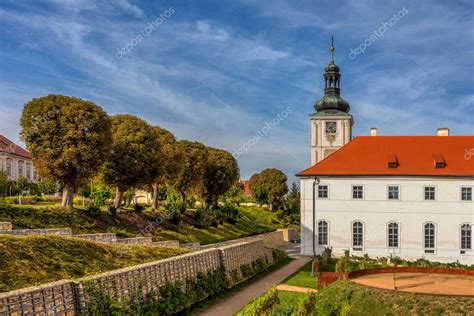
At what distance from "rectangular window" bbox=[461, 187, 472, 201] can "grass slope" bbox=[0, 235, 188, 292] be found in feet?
90.0

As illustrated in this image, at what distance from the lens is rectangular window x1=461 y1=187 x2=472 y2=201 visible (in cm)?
3747

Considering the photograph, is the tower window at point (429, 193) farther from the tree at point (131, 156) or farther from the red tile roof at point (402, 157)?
the tree at point (131, 156)

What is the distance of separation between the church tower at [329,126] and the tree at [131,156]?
15993mm

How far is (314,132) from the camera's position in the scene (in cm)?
4672

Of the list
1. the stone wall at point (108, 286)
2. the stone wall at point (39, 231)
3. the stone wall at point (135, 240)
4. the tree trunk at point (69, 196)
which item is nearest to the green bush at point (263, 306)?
the stone wall at point (108, 286)

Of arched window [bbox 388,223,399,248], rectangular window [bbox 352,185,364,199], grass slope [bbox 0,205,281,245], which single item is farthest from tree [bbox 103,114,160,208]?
arched window [bbox 388,223,399,248]

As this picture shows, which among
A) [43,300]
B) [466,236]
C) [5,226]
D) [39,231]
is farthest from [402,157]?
[43,300]

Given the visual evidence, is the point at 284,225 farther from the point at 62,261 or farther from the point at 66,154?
the point at 62,261

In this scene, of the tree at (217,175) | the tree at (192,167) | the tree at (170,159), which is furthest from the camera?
the tree at (217,175)

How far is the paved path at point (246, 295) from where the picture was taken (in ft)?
53.4

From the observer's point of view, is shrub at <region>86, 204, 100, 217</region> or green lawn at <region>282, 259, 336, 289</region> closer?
green lawn at <region>282, 259, 336, 289</region>

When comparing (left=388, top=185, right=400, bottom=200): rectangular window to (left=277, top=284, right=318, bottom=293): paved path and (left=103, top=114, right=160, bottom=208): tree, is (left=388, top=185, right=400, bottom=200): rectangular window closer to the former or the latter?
(left=103, top=114, right=160, bottom=208): tree

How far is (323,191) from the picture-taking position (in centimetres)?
3916

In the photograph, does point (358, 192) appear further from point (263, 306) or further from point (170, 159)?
point (263, 306)
